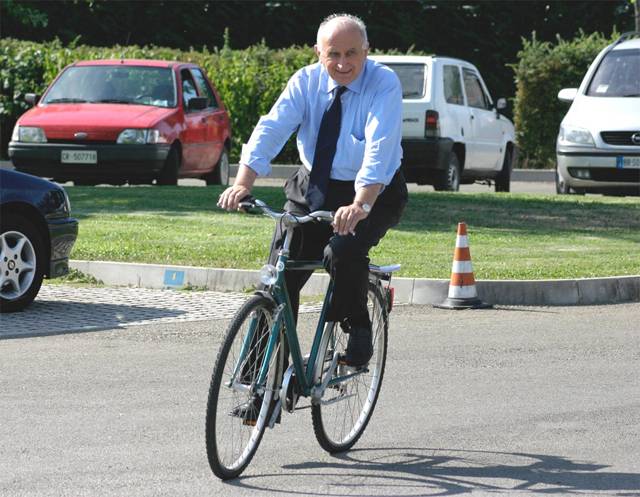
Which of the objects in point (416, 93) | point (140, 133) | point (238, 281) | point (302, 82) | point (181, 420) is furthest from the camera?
point (416, 93)

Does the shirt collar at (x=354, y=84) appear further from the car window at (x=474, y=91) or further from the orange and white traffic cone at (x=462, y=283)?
the car window at (x=474, y=91)

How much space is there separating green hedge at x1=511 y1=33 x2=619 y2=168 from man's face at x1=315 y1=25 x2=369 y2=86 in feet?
75.0

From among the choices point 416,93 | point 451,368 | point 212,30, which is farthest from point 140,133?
point 212,30

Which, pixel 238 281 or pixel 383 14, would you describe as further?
pixel 383 14

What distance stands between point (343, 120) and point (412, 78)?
47.6ft

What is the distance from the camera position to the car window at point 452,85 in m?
20.8

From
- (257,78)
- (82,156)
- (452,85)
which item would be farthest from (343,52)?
(257,78)

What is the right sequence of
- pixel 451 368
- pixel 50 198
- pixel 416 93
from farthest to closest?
pixel 416 93 < pixel 50 198 < pixel 451 368

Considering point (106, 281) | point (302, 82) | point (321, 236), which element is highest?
point (302, 82)

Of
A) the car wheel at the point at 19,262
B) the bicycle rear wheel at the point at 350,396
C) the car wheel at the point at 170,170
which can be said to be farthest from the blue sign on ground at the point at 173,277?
the car wheel at the point at 170,170

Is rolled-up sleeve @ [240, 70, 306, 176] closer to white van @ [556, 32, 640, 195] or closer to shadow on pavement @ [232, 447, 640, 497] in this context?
shadow on pavement @ [232, 447, 640, 497]

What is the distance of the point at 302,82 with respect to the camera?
630 cm

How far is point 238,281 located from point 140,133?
7.28m

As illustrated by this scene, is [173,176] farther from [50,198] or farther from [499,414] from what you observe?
[499,414]
